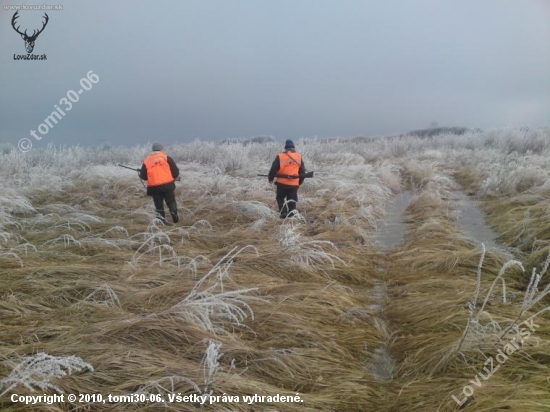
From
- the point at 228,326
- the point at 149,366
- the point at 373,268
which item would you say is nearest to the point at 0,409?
the point at 149,366

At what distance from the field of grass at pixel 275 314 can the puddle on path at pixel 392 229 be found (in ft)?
0.49

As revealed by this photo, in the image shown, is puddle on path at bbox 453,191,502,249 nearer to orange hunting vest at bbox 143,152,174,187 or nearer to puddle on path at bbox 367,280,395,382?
puddle on path at bbox 367,280,395,382

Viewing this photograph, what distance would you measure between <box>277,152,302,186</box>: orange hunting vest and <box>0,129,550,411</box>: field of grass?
674 millimetres

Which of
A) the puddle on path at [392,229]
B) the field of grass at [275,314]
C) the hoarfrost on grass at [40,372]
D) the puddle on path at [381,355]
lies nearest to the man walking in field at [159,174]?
the field of grass at [275,314]

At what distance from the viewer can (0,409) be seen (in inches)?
83.4

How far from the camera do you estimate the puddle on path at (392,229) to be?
6157mm

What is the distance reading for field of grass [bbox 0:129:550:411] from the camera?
237 cm

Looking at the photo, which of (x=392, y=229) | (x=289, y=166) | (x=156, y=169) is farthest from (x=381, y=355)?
(x=156, y=169)

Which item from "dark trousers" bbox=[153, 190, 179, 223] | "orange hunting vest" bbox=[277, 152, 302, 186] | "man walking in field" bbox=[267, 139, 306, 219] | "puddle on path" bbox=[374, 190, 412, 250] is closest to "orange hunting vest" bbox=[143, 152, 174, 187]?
"dark trousers" bbox=[153, 190, 179, 223]

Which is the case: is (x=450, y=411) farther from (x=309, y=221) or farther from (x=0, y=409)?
(x=309, y=221)

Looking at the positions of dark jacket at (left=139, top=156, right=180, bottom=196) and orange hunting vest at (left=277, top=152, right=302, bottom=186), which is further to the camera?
orange hunting vest at (left=277, top=152, right=302, bottom=186)

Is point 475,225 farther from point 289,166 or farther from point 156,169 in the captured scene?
point 156,169

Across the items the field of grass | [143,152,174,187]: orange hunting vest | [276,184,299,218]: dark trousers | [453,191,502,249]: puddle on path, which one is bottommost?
the field of grass

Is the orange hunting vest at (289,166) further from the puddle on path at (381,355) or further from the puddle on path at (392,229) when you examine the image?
the puddle on path at (381,355)
